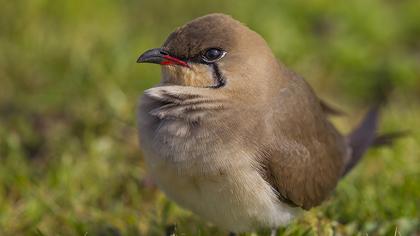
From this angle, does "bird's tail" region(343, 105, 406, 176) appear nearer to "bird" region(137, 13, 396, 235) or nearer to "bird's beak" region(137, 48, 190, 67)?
"bird" region(137, 13, 396, 235)

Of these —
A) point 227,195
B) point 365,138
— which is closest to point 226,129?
point 227,195

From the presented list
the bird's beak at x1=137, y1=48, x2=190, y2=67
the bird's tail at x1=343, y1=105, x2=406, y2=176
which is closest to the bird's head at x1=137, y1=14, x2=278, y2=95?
the bird's beak at x1=137, y1=48, x2=190, y2=67

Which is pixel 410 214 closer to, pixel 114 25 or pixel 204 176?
pixel 204 176

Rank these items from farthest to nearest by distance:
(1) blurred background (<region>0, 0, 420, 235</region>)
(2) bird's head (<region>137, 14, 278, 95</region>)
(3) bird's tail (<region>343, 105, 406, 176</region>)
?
1. (3) bird's tail (<region>343, 105, 406, 176</region>)
2. (1) blurred background (<region>0, 0, 420, 235</region>)
3. (2) bird's head (<region>137, 14, 278, 95</region>)

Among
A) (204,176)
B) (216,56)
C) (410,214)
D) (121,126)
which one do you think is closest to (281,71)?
(216,56)

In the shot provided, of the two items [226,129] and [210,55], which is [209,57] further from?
[226,129]

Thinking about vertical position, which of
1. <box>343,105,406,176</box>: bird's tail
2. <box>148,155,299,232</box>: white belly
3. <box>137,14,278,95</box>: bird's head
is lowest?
<box>343,105,406,176</box>: bird's tail

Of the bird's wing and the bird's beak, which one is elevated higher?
the bird's beak

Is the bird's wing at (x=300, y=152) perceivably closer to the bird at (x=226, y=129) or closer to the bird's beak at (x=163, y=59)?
the bird at (x=226, y=129)
